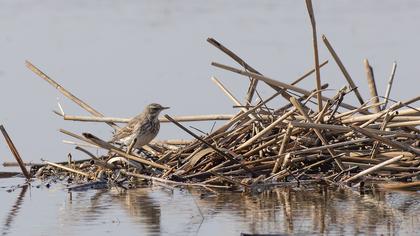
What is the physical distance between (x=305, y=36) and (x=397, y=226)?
33.8 ft

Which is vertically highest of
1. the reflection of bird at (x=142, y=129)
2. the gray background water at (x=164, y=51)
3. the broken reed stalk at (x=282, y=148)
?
the gray background water at (x=164, y=51)

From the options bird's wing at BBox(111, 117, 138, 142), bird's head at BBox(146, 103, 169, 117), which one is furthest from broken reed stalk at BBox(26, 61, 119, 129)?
bird's head at BBox(146, 103, 169, 117)

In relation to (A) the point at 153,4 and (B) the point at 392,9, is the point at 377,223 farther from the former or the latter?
(A) the point at 153,4

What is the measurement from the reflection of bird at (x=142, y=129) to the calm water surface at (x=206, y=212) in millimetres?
1267

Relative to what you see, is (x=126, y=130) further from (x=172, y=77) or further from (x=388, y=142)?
(x=172, y=77)

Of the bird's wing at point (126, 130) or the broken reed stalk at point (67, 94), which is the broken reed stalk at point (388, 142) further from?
the broken reed stalk at point (67, 94)

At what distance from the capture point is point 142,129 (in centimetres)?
1259

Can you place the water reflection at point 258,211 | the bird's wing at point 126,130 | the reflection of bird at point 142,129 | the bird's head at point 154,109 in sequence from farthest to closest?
the bird's head at point 154,109, the bird's wing at point 126,130, the reflection of bird at point 142,129, the water reflection at point 258,211

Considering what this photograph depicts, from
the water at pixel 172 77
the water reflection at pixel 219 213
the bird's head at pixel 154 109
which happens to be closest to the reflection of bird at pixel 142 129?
the bird's head at pixel 154 109

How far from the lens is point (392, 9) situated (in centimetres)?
2231

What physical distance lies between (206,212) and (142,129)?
2.62m

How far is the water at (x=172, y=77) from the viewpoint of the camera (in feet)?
32.4

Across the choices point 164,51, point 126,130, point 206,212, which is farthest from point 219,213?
point 164,51

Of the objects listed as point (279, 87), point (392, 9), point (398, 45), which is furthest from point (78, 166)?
point (392, 9)
